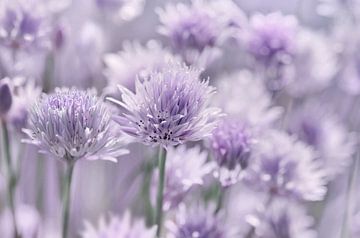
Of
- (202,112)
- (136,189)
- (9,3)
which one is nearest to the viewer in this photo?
(202,112)

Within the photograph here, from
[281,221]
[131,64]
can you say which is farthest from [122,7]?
[281,221]

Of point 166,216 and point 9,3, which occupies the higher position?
point 9,3

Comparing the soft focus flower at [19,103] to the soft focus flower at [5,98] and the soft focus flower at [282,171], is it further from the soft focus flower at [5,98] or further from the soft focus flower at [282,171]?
the soft focus flower at [282,171]

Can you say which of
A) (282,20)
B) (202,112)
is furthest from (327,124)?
(202,112)

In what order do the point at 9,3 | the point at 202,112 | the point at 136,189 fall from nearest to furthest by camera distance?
1. the point at 202,112
2. the point at 9,3
3. the point at 136,189

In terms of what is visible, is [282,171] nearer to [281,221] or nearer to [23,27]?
[281,221]

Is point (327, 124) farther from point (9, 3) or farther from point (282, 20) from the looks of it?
point (9, 3)

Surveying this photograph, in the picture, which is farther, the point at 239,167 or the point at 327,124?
the point at 327,124
